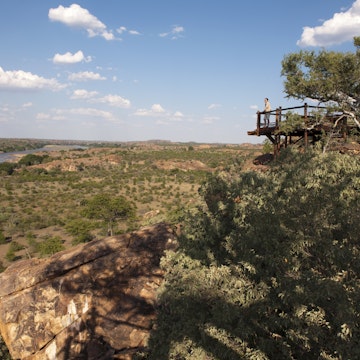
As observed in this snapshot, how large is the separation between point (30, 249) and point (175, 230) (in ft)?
57.8

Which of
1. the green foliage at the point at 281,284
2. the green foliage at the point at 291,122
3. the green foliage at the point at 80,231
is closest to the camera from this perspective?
the green foliage at the point at 281,284

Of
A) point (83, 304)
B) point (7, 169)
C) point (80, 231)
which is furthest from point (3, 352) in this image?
point (7, 169)

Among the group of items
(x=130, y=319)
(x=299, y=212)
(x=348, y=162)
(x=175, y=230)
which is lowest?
(x=130, y=319)

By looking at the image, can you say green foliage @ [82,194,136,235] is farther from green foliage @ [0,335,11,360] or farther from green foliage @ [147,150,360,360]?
green foliage @ [147,150,360,360]

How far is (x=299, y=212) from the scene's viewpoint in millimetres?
6168

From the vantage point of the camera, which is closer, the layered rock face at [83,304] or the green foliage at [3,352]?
the layered rock face at [83,304]

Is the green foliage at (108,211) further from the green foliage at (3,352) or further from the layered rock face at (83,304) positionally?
the green foliage at (3,352)

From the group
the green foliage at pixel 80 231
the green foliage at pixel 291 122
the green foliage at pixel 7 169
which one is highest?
the green foliage at pixel 291 122

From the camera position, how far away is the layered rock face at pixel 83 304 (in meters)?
10.4

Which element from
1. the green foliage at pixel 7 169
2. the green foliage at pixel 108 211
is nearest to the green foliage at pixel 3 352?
the green foliage at pixel 108 211

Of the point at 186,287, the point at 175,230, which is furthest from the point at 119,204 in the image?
the point at 186,287

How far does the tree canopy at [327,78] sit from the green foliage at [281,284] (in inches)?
269

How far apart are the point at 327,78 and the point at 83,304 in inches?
539

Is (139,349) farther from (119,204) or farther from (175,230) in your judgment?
(119,204)
